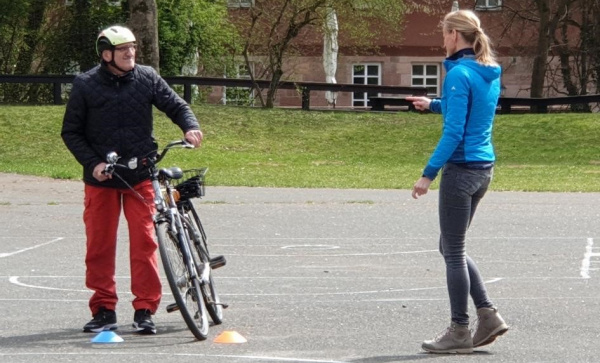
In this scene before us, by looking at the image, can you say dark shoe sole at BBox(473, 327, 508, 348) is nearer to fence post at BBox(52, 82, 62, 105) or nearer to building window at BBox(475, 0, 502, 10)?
fence post at BBox(52, 82, 62, 105)

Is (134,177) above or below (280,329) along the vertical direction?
above

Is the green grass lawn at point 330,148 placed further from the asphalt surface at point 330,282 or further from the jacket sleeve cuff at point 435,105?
the jacket sleeve cuff at point 435,105

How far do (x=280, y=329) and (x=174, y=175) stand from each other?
1.20 metres

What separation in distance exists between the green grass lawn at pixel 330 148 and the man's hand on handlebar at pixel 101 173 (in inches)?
555

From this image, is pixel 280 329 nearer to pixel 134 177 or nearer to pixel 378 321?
pixel 378 321

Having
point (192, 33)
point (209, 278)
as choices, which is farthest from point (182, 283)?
point (192, 33)

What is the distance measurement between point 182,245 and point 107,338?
738 mm

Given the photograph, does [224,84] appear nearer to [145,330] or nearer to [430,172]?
[145,330]

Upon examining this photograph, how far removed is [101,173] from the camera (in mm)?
8898

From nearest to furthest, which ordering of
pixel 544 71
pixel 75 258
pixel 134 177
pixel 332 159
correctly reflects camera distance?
pixel 134 177
pixel 75 258
pixel 332 159
pixel 544 71

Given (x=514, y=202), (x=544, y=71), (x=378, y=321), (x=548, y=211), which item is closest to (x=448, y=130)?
(x=378, y=321)

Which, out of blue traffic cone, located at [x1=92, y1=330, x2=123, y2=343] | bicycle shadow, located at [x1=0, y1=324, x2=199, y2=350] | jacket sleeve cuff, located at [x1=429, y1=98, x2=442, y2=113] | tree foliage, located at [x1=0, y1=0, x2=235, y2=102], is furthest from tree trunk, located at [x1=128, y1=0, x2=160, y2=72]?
jacket sleeve cuff, located at [x1=429, y1=98, x2=442, y2=113]

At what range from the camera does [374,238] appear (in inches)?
599

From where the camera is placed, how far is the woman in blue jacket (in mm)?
8000
